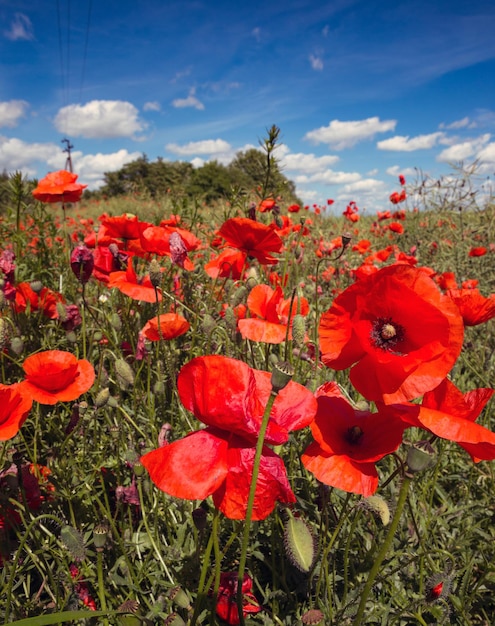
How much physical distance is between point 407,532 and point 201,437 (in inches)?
50.2

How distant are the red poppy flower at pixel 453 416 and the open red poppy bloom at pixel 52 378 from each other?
3.18 feet

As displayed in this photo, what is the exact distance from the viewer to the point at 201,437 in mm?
773

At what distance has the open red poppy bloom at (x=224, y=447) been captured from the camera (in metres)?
0.72

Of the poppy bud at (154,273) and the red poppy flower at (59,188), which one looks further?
the red poppy flower at (59,188)

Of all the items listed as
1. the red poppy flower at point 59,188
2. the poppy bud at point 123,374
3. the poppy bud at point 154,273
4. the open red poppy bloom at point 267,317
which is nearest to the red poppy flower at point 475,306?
the open red poppy bloom at point 267,317

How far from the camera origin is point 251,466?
760 millimetres

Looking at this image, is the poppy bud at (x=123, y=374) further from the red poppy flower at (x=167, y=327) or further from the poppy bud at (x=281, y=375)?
the poppy bud at (x=281, y=375)

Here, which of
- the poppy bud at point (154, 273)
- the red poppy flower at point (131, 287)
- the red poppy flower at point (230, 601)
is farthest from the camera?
the red poppy flower at point (131, 287)

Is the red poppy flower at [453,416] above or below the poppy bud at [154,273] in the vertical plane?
below

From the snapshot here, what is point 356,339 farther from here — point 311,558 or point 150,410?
point 150,410

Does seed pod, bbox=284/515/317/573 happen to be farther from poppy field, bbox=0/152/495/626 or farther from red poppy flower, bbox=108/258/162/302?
red poppy flower, bbox=108/258/162/302

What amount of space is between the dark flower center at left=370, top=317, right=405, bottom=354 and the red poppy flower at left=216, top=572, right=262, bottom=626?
78 centimetres

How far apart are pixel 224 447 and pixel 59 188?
2.33 meters

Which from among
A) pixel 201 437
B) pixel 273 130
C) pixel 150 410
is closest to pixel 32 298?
pixel 150 410
